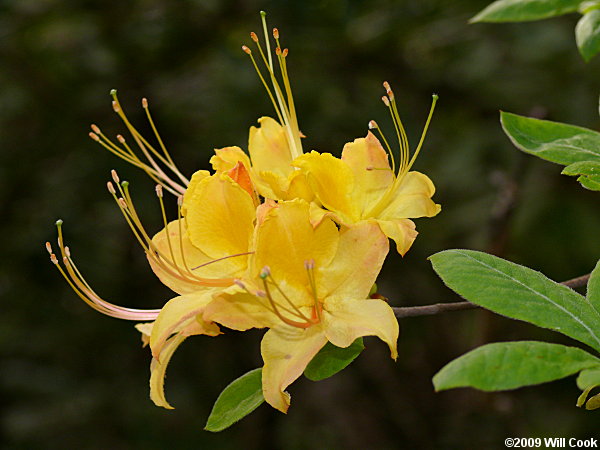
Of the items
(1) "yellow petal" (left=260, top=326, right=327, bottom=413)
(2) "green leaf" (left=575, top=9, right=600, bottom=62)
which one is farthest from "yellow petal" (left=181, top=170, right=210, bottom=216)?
(2) "green leaf" (left=575, top=9, right=600, bottom=62)

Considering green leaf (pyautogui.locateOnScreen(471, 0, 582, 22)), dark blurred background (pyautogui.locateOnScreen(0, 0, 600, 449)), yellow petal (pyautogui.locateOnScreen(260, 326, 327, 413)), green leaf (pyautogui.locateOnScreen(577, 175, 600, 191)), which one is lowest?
dark blurred background (pyautogui.locateOnScreen(0, 0, 600, 449))

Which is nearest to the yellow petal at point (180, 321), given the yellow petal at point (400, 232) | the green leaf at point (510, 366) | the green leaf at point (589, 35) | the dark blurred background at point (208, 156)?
the yellow petal at point (400, 232)

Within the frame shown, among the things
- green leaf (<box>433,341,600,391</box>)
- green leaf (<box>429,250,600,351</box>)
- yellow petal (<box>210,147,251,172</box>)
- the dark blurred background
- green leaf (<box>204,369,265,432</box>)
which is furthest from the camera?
the dark blurred background

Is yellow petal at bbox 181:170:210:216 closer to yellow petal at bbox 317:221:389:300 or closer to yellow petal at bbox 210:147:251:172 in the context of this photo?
yellow petal at bbox 210:147:251:172

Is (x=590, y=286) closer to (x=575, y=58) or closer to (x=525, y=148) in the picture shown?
(x=525, y=148)

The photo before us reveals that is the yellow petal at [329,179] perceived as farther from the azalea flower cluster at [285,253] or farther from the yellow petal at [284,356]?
the yellow petal at [284,356]

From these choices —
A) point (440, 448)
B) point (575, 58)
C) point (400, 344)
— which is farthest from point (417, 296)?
point (575, 58)

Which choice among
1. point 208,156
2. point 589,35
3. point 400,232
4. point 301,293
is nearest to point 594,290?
point 400,232

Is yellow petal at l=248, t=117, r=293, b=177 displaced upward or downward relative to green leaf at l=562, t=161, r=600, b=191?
downward

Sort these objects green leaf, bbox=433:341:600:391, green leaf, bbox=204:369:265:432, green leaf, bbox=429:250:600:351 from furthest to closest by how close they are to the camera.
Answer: green leaf, bbox=204:369:265:432
green leaf, bbox=429:250:600:351
green leaf, bbox=433:341:600:391
